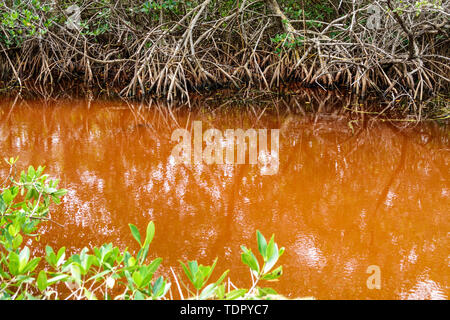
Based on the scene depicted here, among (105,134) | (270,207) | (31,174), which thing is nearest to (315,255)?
(270,207)

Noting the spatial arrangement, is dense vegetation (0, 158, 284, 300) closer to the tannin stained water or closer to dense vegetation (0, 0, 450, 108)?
the tannin stained water

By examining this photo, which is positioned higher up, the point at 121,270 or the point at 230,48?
the point at 230,48

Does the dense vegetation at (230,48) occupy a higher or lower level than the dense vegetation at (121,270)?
higher

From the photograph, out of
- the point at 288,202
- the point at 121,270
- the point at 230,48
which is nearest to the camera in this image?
the point at 121,270

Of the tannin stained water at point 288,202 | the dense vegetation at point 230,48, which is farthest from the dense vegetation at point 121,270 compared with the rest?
the dense vegetation at point 230,48

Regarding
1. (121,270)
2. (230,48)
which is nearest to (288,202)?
(121,270)

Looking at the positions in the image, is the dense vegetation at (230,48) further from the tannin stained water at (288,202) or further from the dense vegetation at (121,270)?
the dense vegetation at (121,270)

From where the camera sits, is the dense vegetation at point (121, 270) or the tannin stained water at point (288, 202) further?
the tannin stained water at point (288, 202)

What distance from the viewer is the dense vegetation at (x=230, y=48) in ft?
17.2

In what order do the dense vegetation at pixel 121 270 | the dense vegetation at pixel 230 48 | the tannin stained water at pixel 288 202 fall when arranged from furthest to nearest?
the dense vegetation at pixel 230 48 → the tannin stained water at pixel 288 202 → the dense vegetation at pixel 121 270

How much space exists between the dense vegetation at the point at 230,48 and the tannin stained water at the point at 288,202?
1774mm

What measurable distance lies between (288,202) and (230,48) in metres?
4.84

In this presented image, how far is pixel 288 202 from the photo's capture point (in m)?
2.16

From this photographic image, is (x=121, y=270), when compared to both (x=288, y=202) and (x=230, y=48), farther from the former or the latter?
(x=230, y=48)
